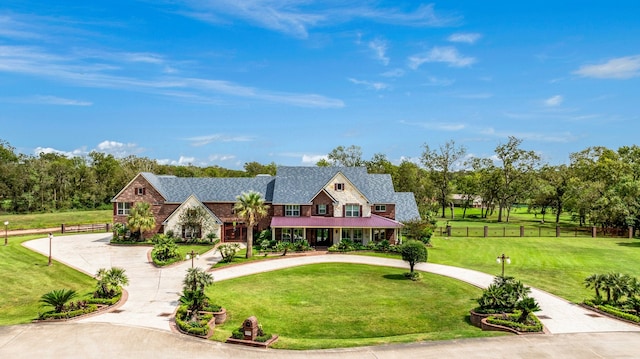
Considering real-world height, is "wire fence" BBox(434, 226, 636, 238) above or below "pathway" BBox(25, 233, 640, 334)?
above

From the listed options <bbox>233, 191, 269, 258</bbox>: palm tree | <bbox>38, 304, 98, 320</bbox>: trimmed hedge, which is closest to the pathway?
<bbox>38, 304, 98, 320</bbox>: trimmed hedge

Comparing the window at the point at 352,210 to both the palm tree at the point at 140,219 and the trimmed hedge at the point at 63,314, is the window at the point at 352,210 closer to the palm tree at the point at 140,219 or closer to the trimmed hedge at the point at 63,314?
the palm tree at the point at 140,219

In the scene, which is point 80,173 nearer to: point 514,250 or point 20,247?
point 20,247

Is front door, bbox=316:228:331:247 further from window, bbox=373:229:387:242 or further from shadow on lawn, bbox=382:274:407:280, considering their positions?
shadow on lawn, bbox=382:274:407:280

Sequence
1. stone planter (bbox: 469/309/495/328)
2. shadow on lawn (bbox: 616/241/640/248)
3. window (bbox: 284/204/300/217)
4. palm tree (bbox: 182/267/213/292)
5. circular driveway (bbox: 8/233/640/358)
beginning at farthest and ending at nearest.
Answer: window (bbox: 284/204/300/217)
shadow on lawn (bbox: 616/241/640/248)
palm tree (bbox: 182/267/213/292)
stone planter (bbox: 469/309/495/328)
circular driveway (bbox: 8/233/640/358)

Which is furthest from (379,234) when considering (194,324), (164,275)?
(194,324)

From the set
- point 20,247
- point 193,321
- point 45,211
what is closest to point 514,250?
point 193,321

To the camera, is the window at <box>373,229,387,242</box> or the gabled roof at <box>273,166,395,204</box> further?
the gabled roof at <box>273,166,395,204</box>

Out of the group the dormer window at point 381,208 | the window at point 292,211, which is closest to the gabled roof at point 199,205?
the window at point 292,211

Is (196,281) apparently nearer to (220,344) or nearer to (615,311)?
(220,344)
